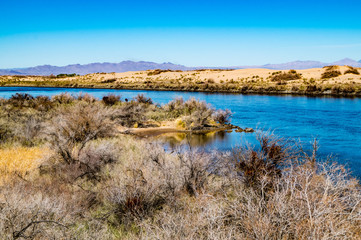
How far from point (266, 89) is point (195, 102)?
79.7 ft

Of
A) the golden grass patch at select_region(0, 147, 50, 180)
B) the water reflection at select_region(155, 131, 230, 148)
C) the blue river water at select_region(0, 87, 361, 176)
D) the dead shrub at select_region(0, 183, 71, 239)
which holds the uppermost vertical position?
the dead shrub at select_region(0, 183, 71, 239)

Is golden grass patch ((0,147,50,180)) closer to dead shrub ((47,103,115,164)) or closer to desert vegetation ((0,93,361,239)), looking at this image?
desert vegetation ((0,93,361,239))

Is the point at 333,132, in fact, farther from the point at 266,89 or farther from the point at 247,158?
the point at 266,89

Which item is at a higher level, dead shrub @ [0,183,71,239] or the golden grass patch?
dead shrub @ [0,183,71,239]

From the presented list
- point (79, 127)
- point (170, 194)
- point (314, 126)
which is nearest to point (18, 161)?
point (79, 127)

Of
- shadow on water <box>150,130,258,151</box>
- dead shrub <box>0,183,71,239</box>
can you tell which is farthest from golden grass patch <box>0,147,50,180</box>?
shadow on water <box>150,130,258,151</box>

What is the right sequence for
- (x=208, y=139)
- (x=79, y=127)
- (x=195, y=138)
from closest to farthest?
(x=79, y=127)
(x=208, y=139)
(x=195, y=138)

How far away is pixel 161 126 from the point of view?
21203 millimetres

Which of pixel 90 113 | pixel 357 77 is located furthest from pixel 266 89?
pixel 90 113

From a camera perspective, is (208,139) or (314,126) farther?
(314,126)

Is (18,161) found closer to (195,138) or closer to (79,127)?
(79,127)

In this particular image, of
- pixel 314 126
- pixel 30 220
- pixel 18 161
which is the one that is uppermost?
pixel 30 220

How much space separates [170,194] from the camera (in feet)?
23.1

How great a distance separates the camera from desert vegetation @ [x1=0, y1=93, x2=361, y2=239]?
13.4ft
